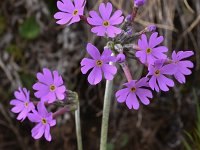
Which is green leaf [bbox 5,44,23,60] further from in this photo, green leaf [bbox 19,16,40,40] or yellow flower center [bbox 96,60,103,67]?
yellow flower center [bbox 96,60,103,67]

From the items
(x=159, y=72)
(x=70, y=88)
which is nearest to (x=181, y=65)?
(x=159, y=72)

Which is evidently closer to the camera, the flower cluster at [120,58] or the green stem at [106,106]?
the flower cluster at [120,58]

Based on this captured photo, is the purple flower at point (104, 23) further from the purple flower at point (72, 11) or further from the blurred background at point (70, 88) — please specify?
the blurred background at point (70, 88)

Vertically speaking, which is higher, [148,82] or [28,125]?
[148,82]

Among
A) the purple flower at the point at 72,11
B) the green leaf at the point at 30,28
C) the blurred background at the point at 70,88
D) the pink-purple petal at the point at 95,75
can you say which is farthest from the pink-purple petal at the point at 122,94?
the green leaf at the point at 30,28

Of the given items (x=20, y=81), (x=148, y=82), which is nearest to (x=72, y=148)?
(x=20, y=81)

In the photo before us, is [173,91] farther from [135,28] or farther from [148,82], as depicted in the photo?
[148,82]

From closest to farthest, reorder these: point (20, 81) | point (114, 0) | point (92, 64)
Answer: point (92, 64) → point (114, 0) → point (20, 81)
